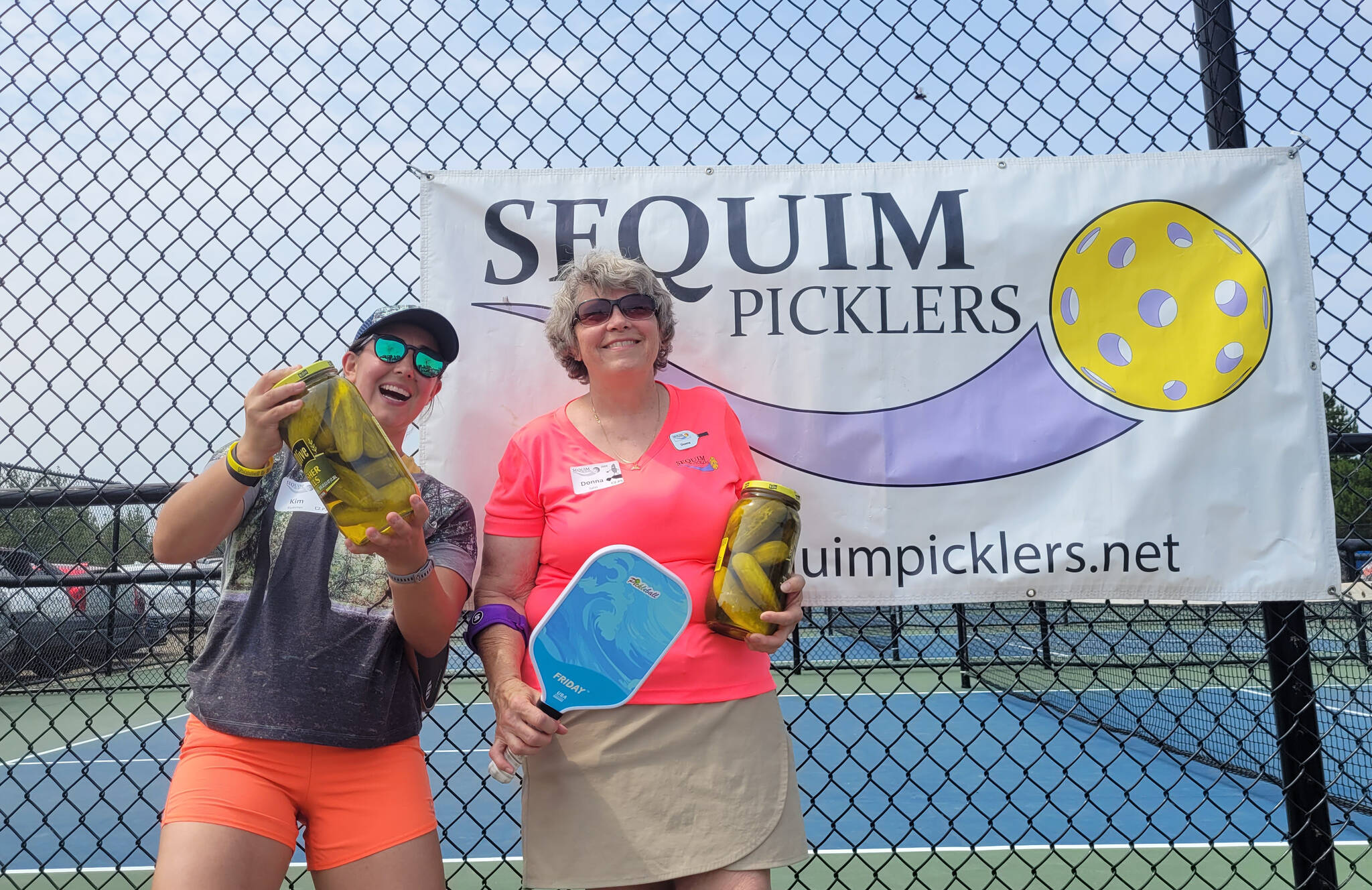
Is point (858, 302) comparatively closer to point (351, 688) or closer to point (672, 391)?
point (672, 391)

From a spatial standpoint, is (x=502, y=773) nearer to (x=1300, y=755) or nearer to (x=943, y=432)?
(x=943, y=432)

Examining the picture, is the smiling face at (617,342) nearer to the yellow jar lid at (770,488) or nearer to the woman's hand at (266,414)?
the yellow jar lid at (770,488)

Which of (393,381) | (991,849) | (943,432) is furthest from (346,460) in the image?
(991,849)

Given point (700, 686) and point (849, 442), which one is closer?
point (700, 686)

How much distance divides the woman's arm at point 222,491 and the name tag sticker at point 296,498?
92 millimetres

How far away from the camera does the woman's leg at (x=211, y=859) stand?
1589 millimetres

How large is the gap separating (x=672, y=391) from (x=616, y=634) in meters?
0.64

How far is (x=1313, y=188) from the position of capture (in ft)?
9.00

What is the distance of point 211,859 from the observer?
1606mm

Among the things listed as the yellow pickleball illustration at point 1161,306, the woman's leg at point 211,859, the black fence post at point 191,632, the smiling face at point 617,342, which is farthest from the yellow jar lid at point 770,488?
the black fence post at point 191,632

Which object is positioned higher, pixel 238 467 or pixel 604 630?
pixel 238 467

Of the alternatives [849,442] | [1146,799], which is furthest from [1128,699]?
[849,442]

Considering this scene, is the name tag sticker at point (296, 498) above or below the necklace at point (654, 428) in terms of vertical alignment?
below

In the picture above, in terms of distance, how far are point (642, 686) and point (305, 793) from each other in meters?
0.69
